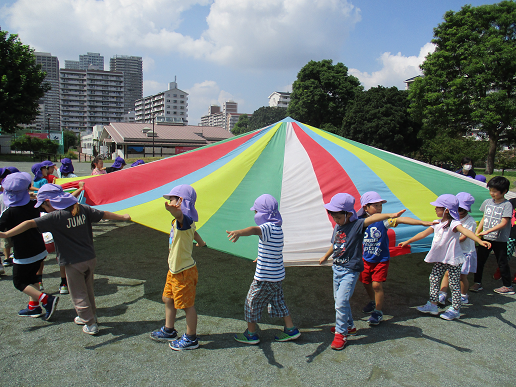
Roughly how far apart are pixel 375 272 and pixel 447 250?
2.79 feet

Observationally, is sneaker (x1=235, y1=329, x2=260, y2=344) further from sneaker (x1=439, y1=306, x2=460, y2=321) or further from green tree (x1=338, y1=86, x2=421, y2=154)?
green tree (x1=338, y1=86, x2=421, y2=154)

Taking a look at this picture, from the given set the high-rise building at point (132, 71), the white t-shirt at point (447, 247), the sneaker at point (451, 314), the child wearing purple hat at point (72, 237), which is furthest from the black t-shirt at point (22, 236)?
the high-rise building at point (132, 71)

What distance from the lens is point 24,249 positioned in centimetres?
313

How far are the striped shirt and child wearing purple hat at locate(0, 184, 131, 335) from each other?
1.52 m

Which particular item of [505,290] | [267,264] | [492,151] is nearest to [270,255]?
[267,264]

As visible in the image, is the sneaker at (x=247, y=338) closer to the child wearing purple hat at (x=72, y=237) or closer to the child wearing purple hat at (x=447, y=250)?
the child wearing purple hat at (x=72, y=237)

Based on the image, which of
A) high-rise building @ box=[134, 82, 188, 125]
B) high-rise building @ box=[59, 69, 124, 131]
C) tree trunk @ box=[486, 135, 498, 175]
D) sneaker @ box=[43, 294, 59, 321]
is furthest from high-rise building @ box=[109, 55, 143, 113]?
sneaker @ box=[43, 294, 59, 321]

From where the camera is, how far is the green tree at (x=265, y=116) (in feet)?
210

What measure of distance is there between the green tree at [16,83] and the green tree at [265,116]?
43296mm

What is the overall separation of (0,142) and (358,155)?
40.7 m

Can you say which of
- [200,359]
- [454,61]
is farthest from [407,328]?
[454,61]

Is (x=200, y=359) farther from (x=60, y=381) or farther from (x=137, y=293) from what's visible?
(x=137, y=293)

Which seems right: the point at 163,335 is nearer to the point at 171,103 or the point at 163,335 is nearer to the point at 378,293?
the point at 378,293

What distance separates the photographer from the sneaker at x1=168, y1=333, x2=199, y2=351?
2.71 metres
